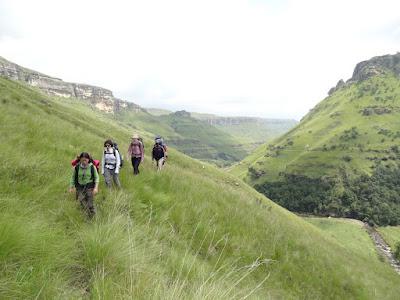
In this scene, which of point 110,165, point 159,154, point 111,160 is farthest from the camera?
point 159,154

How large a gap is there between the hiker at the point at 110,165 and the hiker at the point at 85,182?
1.68 metres

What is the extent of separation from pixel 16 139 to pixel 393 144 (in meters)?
214

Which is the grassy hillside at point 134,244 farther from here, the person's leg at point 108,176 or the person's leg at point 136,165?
the person's leg at point 136,165

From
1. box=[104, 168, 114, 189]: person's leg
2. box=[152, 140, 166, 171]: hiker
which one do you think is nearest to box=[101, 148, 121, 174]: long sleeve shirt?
box=[104, 168, 114, 189]: person's leg

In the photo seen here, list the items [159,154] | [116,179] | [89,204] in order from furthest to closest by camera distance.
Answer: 1. [159,154]
2. [116,179]
3. [89,204]

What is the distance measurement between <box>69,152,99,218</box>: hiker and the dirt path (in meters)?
96.5

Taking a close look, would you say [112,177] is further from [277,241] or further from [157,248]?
[277,241]

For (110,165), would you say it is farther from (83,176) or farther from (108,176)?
(83,176)

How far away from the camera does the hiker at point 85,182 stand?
749 cm

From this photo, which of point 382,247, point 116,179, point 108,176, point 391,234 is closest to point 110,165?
point 108,176

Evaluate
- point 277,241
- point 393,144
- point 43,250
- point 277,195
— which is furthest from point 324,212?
point 43,250

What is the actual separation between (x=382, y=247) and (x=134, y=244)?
12552 centimetres

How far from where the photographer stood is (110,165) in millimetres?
10383

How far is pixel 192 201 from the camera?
37.9 ft
